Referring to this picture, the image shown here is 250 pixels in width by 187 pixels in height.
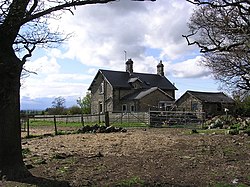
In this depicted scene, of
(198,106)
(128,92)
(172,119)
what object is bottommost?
(172,119)

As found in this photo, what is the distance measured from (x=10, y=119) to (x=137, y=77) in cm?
5319

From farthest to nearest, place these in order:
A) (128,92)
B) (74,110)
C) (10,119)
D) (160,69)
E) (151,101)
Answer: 1. (74,110)
2. (160,69)
3. (128,92)
4. (151,101)
5. (10,119)

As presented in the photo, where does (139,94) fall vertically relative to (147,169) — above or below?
above

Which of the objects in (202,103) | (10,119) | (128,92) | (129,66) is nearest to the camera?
(10,119)

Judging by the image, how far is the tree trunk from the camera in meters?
8.60

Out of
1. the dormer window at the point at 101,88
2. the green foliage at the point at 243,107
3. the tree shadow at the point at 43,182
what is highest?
the dormer window at the point at 101,88

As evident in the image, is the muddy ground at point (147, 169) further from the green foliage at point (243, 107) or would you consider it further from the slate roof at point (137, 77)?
the slate roof at point (137, 77)

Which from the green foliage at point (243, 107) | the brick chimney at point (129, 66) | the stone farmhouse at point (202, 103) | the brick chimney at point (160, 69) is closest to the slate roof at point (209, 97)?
the stone farmhouse at point (202, 103)

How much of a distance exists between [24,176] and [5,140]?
0.95m

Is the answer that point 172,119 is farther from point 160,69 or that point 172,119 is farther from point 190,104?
point 160,69

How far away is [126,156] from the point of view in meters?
12.6

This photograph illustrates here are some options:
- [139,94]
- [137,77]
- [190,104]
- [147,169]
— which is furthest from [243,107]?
[147,169]

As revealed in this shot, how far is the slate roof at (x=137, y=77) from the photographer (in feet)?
194

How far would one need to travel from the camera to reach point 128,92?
59.6 metres
